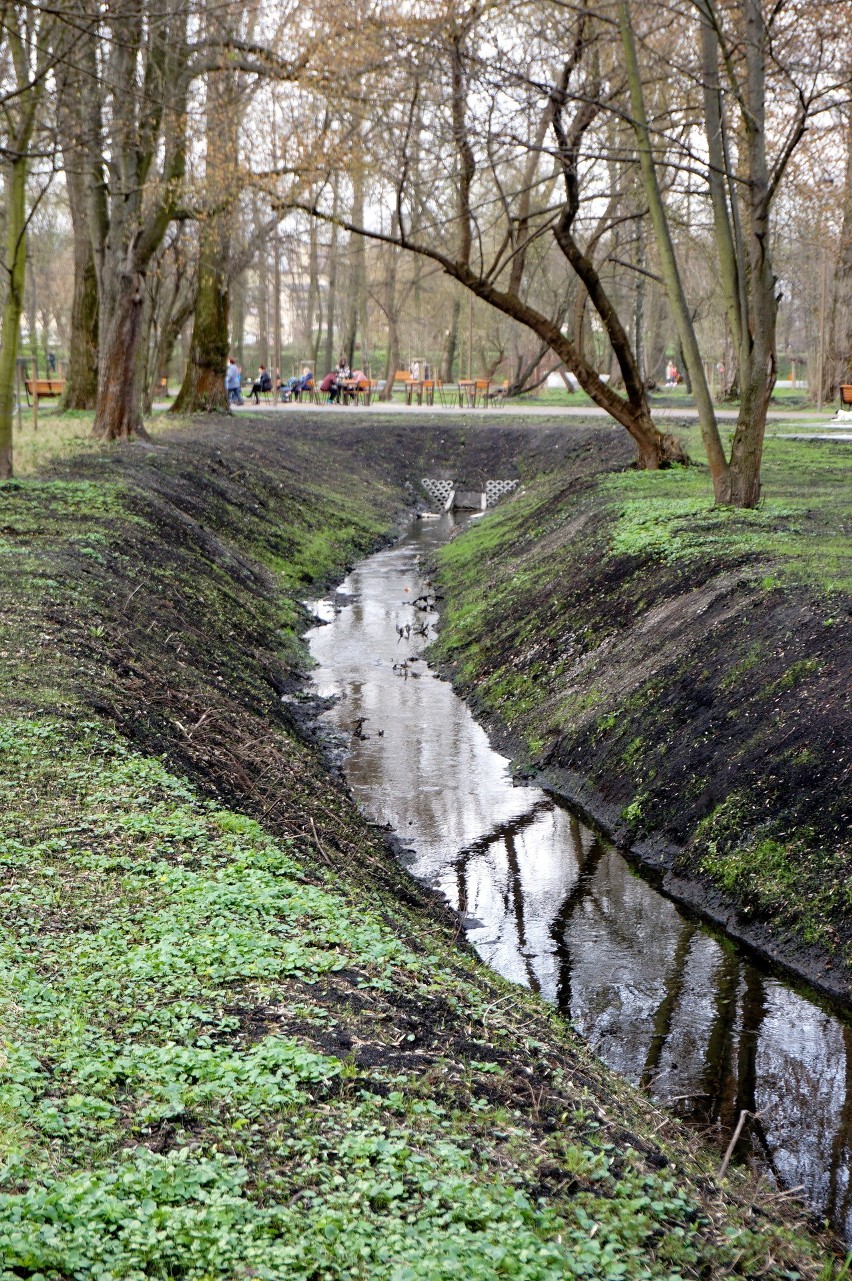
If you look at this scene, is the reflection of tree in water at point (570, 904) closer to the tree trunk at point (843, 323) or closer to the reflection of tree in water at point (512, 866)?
the reflection of tree in water at point (512, 866)

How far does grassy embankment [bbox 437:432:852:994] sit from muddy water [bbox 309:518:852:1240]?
48cm

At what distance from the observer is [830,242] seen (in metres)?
35.1

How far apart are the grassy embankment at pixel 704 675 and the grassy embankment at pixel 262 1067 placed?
7.71ft

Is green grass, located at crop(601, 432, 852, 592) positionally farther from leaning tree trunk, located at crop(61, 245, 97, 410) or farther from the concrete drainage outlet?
leaning tree trunk, located at crop(61, 245, 97, 410)

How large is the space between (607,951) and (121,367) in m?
16.3

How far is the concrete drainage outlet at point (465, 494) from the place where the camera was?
3050cm

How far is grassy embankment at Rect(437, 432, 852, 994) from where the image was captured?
9.27m

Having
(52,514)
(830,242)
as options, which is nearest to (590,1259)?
(52,514)

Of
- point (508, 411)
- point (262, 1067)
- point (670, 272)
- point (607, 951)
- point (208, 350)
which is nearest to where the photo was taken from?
point (262, 1067)

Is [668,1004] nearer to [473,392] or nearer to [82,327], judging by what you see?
[82,327]

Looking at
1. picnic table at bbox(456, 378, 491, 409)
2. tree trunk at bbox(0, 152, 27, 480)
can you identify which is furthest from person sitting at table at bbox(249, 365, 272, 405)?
tree trunk at bbox(0, 152, 27, 480)

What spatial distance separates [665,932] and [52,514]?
29.7 feet

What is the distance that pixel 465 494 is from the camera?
105ft

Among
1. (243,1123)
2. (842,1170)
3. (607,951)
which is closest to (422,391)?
(607,951)
